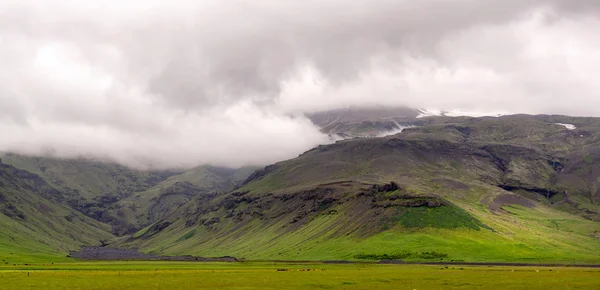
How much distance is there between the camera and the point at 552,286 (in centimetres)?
9438

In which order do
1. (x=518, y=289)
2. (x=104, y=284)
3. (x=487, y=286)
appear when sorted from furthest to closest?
(x=104, y=284), (x=487, y=286), (x=518, y=289)

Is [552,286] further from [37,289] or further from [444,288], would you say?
[37,289]

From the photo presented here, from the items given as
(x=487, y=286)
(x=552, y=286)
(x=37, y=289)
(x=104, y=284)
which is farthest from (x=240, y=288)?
(x=552, y=286)

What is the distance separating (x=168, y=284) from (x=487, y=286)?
6197cm

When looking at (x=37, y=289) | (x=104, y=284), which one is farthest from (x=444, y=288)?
(x=37, y=289)

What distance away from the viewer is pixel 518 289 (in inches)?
3551

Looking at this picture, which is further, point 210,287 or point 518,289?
point 210,287

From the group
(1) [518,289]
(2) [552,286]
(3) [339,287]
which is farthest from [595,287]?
(3) [339,287]

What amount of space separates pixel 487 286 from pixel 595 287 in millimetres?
17873

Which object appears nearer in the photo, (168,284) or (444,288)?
(444,288)

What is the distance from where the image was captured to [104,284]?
103m

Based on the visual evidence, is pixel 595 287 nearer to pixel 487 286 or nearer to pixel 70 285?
pixel 487 286

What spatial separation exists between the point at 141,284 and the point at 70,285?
13585mm

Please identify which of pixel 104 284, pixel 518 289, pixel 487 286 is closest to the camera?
pixel 518 289
